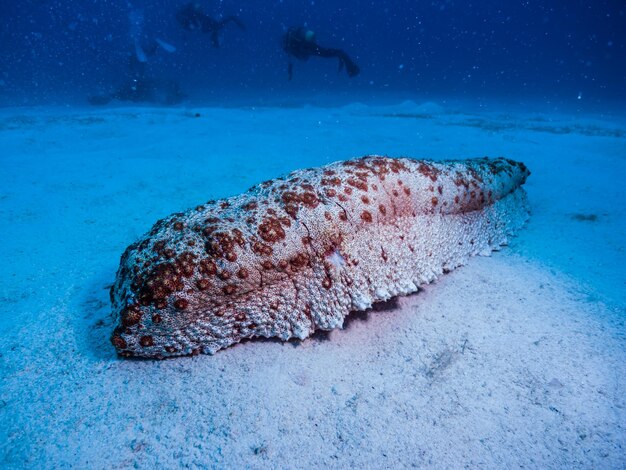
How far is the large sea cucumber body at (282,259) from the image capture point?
1781 mm

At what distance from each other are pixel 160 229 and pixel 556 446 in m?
2.35

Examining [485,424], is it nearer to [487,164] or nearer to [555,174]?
[487,164]

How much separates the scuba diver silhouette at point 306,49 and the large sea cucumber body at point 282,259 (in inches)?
513

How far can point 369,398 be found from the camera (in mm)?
1723

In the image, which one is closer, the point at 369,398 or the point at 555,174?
the point at 369,398

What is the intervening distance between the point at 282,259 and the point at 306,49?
1519 cm

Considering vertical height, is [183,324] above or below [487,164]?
below

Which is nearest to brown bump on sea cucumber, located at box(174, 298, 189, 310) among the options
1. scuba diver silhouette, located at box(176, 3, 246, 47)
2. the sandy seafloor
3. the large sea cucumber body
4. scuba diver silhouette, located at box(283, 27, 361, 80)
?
the large sea cucumber body

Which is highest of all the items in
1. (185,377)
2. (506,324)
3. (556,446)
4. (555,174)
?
(555,174)

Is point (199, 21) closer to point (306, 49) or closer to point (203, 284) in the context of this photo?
point (306, 49)

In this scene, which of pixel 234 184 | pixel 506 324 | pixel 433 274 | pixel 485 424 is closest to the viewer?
pixel 485 424

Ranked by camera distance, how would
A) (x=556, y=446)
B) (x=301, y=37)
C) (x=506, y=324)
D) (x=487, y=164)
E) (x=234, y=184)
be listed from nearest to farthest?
(x=556, y=446) < (x=506, y=324) < (x=487, y=164) < (x=234, y=184) < (x=301, y=37)

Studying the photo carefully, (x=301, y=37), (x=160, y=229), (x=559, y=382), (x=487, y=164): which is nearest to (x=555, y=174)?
(x=487, y=164)

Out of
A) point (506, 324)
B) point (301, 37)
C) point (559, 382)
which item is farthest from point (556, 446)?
point (301, 37)
